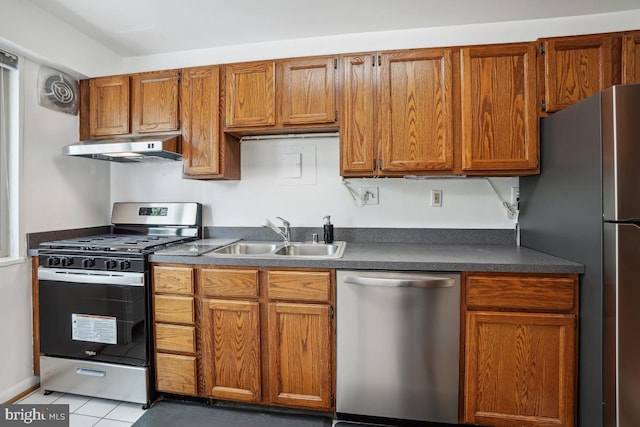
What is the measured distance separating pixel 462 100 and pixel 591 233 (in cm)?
95

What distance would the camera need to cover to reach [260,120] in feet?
6.66

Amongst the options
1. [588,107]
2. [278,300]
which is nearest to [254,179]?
[278,300]

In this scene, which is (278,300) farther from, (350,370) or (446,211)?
(446,211)

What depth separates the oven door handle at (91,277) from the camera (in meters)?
1.81

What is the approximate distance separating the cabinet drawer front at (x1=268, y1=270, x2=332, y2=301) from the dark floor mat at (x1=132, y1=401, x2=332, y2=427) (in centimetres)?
70

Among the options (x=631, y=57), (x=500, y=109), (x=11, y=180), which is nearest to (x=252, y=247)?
(x=11, y=180)

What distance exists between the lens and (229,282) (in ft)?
5.79

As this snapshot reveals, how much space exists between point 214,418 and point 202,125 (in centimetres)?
182

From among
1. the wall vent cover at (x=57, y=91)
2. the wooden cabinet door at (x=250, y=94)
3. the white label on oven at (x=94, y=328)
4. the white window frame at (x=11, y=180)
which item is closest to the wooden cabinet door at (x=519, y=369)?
the wooden cabinet door at (x=250, y=94)

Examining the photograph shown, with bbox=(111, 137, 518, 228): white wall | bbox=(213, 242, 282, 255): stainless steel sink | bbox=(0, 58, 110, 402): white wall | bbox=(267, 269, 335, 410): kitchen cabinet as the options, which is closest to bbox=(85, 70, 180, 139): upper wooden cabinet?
bbox=(0, 58, 110, 402): white wall

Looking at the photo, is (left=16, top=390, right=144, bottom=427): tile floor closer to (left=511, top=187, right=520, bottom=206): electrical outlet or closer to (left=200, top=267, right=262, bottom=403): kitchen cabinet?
(left=200, top=267, right=262, bottom=403): kitchen cabinet

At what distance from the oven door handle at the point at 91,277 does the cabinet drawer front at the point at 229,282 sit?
0.39 m

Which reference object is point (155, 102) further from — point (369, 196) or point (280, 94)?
point (369, 196)

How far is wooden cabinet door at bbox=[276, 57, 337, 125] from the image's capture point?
1947 mm
